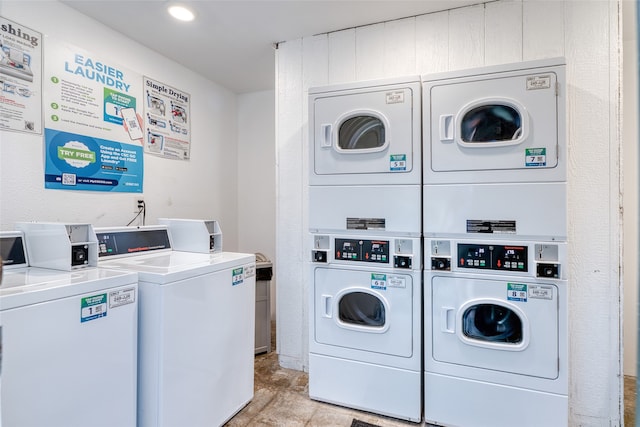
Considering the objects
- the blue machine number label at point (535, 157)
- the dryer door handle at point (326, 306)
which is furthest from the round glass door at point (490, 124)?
the dryer door handle at point (326, 306)

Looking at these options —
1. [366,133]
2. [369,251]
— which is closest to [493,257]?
[369,251]

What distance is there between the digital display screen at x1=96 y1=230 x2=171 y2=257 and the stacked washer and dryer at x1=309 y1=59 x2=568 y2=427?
1142mm

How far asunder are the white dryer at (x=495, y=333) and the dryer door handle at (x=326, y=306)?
597 millimetres

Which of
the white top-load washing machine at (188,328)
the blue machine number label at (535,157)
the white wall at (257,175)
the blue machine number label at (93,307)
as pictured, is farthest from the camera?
the white wall at (257,175)

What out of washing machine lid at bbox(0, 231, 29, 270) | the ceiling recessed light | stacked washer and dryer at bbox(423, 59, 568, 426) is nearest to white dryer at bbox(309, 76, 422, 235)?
stacked washer and dryer at bbox(423, 59, 568, 426)

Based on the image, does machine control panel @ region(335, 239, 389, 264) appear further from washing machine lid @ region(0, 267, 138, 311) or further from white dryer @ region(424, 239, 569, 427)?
washing machine lid @ region(0, 267, 138, 311)

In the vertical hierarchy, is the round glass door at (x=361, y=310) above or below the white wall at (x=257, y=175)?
below

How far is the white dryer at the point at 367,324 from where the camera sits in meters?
2.12

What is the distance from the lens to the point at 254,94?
3939mm

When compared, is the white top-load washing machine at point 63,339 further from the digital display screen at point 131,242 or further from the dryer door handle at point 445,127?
the dryer door handle at point 445,127

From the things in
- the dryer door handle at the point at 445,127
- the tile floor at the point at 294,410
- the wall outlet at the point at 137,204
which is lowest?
the tile floor at the point at 294,410

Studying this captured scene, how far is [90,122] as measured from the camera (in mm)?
2471

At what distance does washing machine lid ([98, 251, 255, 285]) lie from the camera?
1.75 m

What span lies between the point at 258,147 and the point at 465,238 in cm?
257
